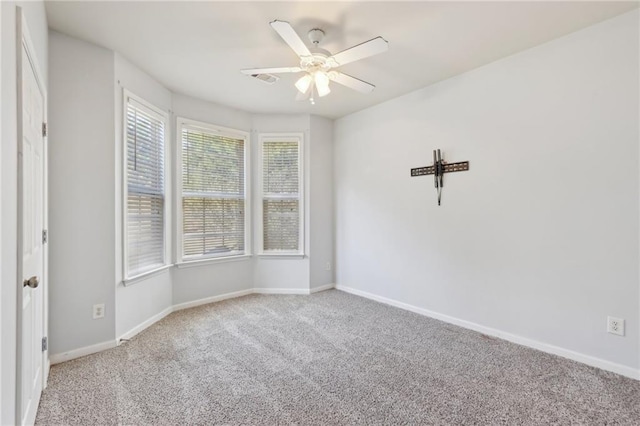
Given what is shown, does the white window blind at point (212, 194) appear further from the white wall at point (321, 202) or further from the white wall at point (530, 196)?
the white wall at point (530, 196)

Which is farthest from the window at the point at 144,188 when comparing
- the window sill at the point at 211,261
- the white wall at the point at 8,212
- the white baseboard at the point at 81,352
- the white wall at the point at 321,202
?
the white wall at the point at 321,202

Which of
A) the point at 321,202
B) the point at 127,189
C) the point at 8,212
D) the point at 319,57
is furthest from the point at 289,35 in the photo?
the point at 321,202

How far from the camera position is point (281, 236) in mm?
4492

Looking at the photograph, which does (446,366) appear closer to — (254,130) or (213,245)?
(213,245)

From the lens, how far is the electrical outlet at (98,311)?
260 centimetres

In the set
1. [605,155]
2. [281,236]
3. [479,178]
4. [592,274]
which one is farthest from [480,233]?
[281,236]

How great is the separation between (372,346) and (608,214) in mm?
2136

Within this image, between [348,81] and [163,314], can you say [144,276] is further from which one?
[348,81]

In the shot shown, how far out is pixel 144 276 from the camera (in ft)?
10.2

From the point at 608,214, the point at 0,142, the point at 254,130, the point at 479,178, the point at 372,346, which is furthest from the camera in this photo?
the point at 254,130

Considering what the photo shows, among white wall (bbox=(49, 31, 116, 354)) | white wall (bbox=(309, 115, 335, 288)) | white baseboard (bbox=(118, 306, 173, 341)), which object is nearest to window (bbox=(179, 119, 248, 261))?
white baseboard (bbox=(118, 306, 173, 341))

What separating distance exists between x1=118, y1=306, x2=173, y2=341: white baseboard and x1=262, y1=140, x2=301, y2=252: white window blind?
146 cm

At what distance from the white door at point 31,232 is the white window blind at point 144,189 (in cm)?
87

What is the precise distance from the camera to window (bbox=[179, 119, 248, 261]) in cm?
381
